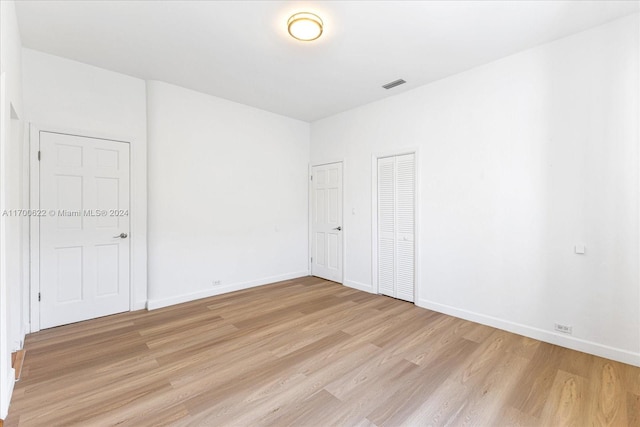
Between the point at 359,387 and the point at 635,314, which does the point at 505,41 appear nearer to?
the point at 635,314

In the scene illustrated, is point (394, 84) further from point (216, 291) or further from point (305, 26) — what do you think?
point (216, 291)

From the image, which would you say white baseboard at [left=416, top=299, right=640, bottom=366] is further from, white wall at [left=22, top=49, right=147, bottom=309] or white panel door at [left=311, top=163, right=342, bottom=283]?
white wall at [left=22, top=49, right=147, bottom=309]

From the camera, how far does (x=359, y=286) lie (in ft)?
15.0

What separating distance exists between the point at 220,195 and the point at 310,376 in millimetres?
2982

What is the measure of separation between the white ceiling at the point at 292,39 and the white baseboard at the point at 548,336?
9.43ft

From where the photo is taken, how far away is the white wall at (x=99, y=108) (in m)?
3.02

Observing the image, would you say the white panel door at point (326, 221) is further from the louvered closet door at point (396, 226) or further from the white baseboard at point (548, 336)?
the white baseboard at point (548, 336)

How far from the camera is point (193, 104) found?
3.97 m

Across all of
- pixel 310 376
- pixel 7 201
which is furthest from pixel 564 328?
pixel 7 201

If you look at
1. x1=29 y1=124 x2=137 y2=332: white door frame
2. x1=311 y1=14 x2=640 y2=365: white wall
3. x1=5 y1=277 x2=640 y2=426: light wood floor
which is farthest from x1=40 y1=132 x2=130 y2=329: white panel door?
x1=311 y1=14 x2=640 y2=365: white wall

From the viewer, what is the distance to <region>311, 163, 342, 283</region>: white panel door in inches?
195

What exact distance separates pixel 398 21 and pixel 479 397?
3.07 m

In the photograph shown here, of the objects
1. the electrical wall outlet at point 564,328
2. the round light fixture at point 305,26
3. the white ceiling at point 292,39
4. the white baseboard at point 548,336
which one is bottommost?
the white baseboard at point 548,336

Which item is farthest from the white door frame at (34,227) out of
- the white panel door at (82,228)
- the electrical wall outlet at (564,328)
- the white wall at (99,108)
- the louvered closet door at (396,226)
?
the electrical wall outlet at (564,328)
